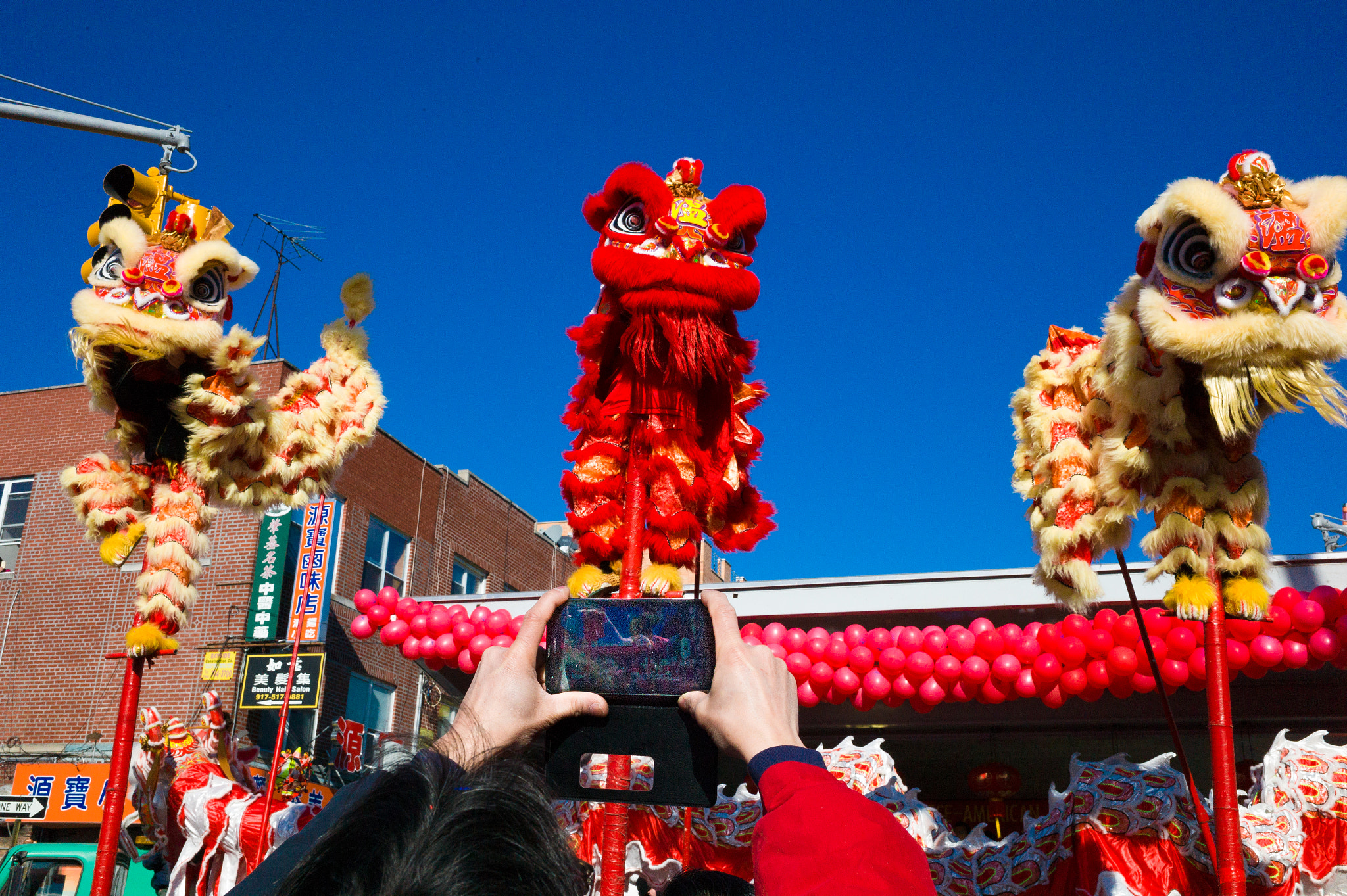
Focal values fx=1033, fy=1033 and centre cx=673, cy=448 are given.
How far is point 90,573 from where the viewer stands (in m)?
16.8

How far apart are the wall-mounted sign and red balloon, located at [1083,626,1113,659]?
11.3 m

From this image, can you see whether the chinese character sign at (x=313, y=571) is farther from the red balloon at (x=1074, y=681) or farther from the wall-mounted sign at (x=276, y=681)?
the red balloon at (x=1074, y=681)

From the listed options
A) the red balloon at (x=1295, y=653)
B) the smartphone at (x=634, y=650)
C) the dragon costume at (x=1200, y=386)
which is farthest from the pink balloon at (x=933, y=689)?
the smartphone at (x=634, y=650)

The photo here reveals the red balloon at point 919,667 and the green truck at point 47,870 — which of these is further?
the green truck at point 47,870

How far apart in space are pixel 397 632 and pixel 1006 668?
13.7 ft

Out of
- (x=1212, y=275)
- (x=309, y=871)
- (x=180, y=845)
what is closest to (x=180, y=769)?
(x=180, y=845)

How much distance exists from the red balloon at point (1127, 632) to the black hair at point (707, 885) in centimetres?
439

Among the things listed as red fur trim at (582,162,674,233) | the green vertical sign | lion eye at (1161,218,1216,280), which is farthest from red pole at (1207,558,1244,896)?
the green vertical sign

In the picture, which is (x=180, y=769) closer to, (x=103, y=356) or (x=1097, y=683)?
(x=103, y=356)

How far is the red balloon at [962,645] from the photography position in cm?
653

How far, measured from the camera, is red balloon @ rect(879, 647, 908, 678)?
6633 mm

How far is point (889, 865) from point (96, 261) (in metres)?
6.15

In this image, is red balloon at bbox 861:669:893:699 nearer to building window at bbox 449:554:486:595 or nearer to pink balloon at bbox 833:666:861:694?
pink balloon at bbox 833:666:861:694

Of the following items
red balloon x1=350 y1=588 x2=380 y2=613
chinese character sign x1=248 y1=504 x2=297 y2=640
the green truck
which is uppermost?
chinese character sign x1=248 y1=504 x2=297 y2=640
